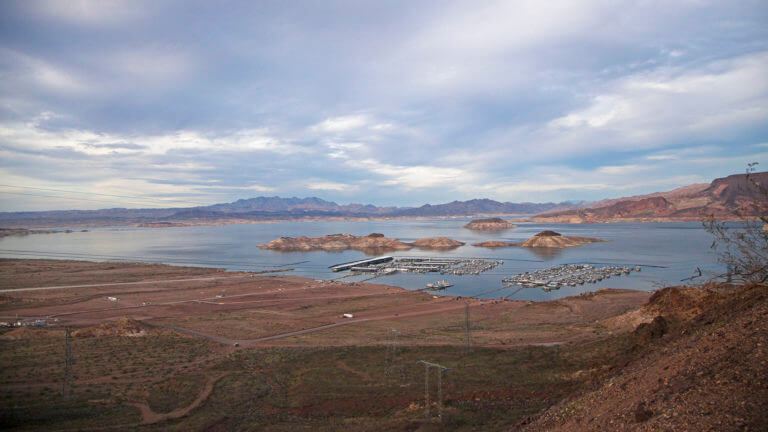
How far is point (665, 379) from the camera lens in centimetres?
777

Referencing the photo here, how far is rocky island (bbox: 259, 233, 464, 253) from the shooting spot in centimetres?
11150

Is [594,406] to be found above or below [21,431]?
above

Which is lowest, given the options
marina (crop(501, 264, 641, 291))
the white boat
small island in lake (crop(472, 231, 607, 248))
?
the white boat

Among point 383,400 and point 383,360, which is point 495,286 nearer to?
point 383,360

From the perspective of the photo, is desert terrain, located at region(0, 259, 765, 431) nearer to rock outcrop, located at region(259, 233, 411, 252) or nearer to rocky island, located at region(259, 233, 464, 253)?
rocky island, located at region(259, 233, 464, 253)

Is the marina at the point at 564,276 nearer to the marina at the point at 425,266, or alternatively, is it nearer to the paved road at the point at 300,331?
the marina at the point at 425,266

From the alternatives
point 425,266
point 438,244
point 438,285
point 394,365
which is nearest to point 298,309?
point 438,285

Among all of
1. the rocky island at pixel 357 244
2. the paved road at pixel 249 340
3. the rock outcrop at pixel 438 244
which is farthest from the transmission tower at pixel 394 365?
the rock outcrop at pixel 438 244

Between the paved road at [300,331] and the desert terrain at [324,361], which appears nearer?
the desert terrain at [324,361]

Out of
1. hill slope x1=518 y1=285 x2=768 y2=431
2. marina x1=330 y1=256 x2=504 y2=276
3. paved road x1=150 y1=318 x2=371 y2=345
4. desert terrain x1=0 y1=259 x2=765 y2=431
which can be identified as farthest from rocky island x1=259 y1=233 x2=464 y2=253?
hill slope x1=518 y1=285 x2=768 y2=431

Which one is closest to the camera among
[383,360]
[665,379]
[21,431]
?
[665,379]

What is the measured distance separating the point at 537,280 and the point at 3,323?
5821 centimetres

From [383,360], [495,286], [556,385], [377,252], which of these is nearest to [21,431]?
[383,360]

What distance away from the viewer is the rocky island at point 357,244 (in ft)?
366
